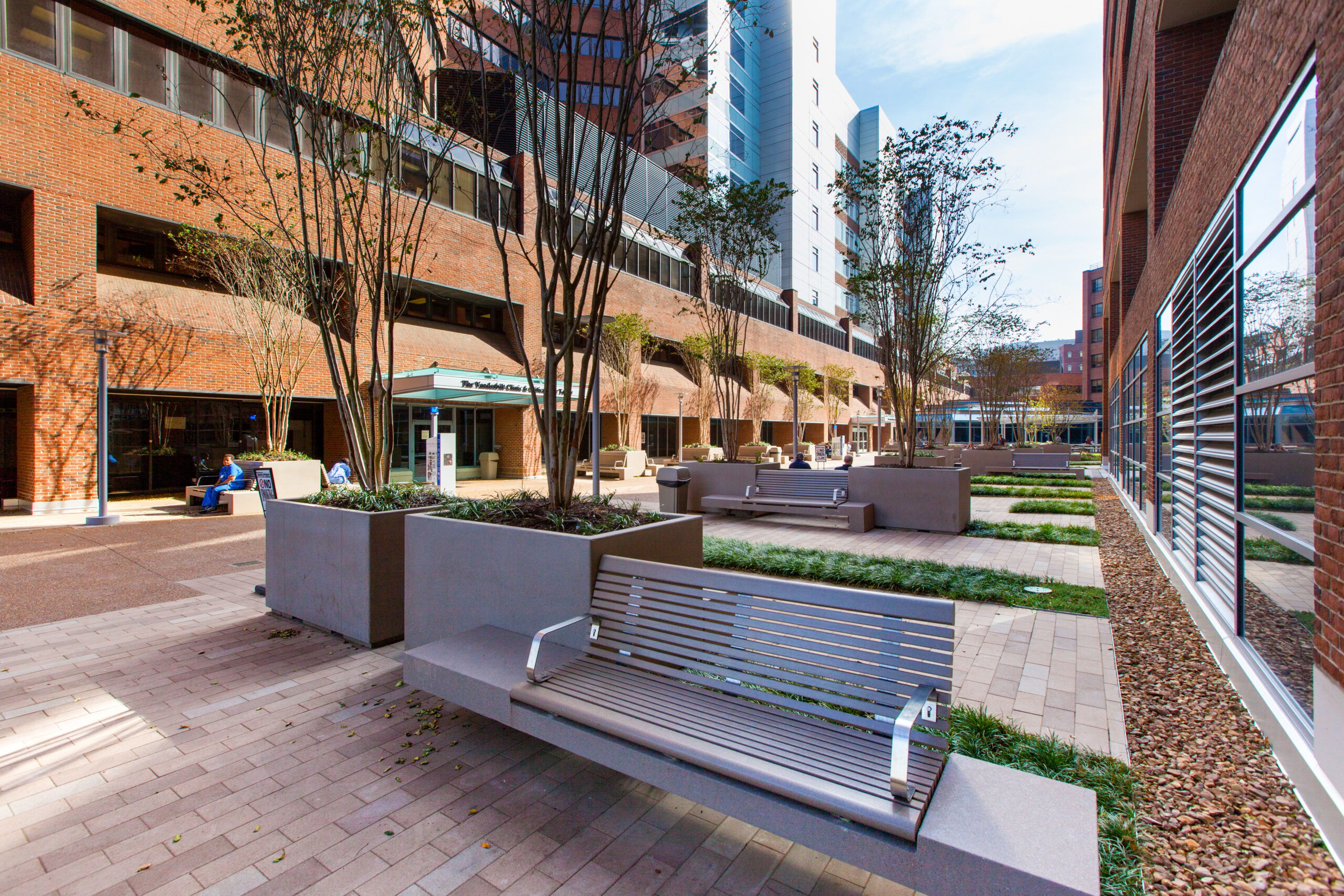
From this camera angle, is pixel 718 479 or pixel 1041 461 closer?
pixel 718 479

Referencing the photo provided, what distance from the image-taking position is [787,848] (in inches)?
98.6

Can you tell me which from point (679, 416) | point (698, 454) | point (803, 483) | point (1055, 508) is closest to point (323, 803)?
point (803, 483)

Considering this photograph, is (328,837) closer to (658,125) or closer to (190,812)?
(190,812)

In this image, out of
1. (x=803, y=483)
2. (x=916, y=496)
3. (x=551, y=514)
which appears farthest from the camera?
(x=803, y=483)

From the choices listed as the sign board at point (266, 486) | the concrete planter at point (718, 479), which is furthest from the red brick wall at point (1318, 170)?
the sign board at point (266, 486)

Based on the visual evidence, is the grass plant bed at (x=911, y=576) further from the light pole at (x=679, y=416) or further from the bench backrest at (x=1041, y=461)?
the light pole at (x=679, y=416)

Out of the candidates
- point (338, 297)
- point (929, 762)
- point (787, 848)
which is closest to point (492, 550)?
point (787, 848)

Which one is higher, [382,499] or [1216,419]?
[1216,419]

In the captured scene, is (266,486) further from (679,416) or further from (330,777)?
(679,416)

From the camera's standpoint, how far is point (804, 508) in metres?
10.9

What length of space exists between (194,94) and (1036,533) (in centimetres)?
2140

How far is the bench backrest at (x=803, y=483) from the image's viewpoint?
11.2 m

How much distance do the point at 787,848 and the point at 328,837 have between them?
1.87m

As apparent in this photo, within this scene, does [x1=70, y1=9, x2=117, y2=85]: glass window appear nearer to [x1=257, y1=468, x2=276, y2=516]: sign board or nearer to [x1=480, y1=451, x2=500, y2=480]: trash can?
[x1=257, y1=468, x2=276, y2=516]: sign board
